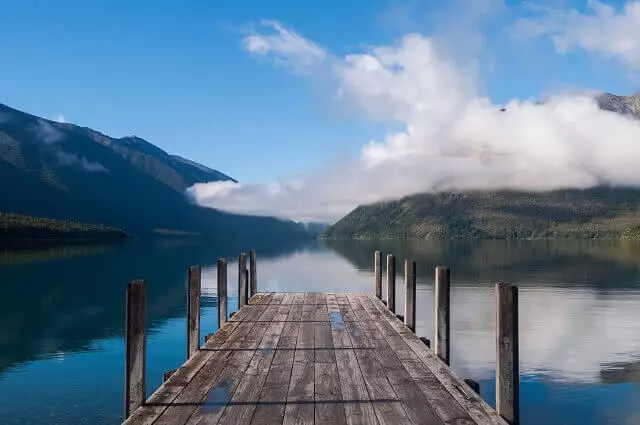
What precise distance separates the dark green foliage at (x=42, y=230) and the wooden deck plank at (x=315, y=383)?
116 m

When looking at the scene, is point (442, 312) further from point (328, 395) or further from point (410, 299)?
point (328, 395)

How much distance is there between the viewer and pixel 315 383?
29.6 feet

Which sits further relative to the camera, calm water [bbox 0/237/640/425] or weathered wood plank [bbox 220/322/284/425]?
calm water [bbox 0/237/640/425]

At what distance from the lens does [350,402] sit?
26.3 feet

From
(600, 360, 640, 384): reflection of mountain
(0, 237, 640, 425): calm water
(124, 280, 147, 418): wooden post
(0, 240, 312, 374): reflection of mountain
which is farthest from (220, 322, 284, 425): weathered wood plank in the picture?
(0, 240, 312, 374): reflection of mountain

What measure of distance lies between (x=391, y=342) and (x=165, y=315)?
835 inches

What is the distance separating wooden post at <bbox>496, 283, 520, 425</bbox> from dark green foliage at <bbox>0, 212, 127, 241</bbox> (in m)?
122

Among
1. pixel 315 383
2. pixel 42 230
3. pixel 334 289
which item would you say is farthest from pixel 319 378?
pixel 42 230

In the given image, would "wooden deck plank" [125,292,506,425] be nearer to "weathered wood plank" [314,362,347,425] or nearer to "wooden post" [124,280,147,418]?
"weathered wood plank" [314,362,347,425]

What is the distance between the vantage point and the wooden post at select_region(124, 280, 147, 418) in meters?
8.23

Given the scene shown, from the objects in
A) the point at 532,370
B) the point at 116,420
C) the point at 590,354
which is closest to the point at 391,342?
the point at 116,420

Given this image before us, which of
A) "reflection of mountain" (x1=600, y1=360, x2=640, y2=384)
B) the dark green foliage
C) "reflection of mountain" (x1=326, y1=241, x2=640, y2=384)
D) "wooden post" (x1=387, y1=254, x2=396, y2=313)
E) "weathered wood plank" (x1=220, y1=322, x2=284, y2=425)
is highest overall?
the dark green foliage

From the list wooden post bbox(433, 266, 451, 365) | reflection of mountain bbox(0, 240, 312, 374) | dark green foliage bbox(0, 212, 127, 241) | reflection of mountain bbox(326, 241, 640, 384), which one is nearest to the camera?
wooden post bbox(433, 266, 451, 365)

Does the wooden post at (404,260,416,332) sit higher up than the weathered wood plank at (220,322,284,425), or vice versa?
the wooden post at (404,260,416,332)
